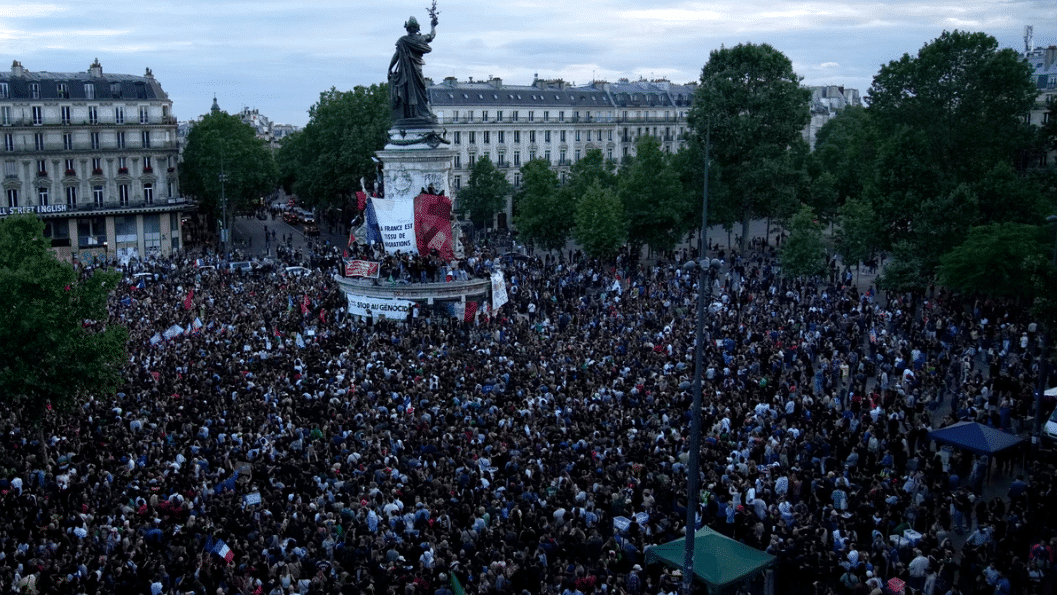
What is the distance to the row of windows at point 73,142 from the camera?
6303 centimetres

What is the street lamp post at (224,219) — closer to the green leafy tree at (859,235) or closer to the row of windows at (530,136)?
the row of windows at (530,136)

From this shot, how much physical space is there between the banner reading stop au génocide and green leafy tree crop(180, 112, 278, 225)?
3367 centimetres

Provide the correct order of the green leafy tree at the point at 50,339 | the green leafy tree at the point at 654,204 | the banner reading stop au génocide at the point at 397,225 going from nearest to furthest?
1. the green leafy tree at the point at 50,339
2. the banner reading stop au génocide at the point at 397,225
3. the green leafy tree at the point at 654,204

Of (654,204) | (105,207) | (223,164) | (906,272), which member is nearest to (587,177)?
(654,204)

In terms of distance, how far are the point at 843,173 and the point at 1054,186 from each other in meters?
25.1

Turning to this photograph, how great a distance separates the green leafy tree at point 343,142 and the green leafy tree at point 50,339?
158ft

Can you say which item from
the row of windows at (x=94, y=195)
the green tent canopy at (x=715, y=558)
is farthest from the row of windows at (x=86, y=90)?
the green tent canopy at (x=715, y=558)

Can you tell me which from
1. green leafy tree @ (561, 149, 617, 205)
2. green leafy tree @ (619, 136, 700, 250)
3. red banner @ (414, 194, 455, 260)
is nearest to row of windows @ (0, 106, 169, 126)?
green leafy tree @ (561, 149, 617, 205)

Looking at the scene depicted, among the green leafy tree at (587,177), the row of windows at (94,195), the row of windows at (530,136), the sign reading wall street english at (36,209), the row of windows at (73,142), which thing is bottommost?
the sign reading wall street english at (36,209)

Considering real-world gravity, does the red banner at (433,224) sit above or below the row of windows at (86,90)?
below

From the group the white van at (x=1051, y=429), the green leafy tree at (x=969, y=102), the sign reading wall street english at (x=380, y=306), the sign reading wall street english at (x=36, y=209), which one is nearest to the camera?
the white van at (x=1051, y=429)

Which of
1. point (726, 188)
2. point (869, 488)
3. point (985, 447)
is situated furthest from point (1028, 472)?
point (726, 188)

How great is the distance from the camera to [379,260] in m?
41.2

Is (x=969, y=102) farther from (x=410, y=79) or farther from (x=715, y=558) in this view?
(x=715, y=558)
